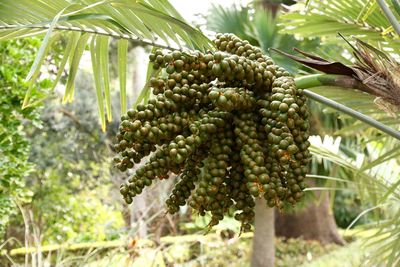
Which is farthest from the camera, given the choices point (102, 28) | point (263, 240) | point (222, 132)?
point (263, 240)

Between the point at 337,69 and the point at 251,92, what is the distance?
0.20 meters

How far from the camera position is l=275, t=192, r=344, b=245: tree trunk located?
986 centimetres

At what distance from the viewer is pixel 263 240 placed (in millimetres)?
7195

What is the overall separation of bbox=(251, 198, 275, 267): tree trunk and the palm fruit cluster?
622 cm

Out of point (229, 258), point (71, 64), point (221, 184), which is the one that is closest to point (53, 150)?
point (229, 258)

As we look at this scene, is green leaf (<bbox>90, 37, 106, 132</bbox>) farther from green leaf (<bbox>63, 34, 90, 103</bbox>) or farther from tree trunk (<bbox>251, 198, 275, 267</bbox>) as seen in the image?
tree trunk (<bbox>251, 198, 275, 267</bbox>)

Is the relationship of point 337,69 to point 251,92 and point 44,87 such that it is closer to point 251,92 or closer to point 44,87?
point 251,92

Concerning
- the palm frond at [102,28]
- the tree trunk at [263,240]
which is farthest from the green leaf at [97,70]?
the tree trunk at [263,240]

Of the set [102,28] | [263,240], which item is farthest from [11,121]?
[263,240]

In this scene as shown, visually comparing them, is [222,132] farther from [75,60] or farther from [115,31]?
[75,60]

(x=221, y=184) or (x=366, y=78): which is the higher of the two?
(x=366, y=78)

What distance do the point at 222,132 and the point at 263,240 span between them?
21.0 ft

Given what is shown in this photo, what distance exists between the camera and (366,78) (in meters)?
1.06

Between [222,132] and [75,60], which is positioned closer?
[222,132]
